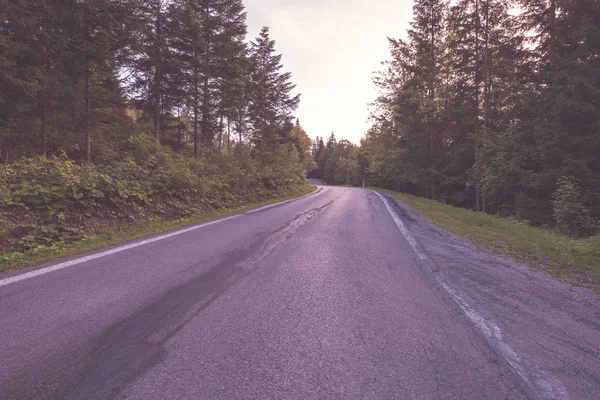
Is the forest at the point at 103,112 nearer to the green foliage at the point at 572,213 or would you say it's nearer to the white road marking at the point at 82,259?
the white road marking at the point at 82,259

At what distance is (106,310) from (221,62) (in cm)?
1846

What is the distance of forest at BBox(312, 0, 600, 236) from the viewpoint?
37.9 feet

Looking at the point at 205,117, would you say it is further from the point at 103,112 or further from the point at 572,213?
the point at 572,213

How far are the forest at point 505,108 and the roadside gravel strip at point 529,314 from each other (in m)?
8.52

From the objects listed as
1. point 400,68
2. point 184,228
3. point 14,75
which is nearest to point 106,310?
point 184,228

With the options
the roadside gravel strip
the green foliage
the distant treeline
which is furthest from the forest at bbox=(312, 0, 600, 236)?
the distant treeline

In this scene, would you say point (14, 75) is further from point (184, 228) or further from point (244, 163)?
point (244, 163)

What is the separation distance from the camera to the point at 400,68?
29.8 meters

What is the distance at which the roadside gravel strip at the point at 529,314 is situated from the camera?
7.73 ft

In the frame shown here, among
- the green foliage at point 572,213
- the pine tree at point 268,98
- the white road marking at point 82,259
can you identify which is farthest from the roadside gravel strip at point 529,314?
the pine tree at point 268,98

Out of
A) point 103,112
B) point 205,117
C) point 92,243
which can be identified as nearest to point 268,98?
point 205,117

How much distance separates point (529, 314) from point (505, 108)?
19250 millimetres

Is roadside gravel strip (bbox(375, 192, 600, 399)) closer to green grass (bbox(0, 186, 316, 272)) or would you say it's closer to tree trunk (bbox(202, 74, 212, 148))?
green grass (bbox(0, 186, 316, 272))

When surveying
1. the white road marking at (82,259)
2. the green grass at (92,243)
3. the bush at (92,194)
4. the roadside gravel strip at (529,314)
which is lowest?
the green grass at (92,243)
